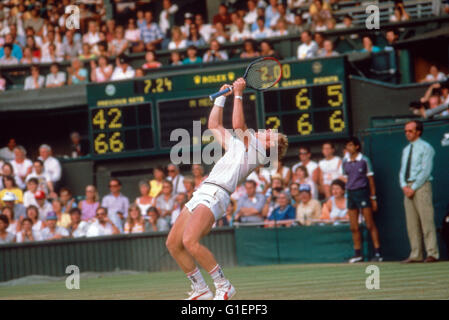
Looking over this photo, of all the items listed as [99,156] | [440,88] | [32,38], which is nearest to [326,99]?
[440,88]

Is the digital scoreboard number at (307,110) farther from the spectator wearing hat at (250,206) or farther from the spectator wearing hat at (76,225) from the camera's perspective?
the spectator wearing hat at (76,225)

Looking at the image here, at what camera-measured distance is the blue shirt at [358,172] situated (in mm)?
14141

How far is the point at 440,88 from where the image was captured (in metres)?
15.7

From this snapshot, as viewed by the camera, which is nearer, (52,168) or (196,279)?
(196,279)

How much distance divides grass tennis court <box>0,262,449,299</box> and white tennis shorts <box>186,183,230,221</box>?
102 cm

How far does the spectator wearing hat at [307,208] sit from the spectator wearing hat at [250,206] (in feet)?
2.78

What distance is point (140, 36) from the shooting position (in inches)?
858

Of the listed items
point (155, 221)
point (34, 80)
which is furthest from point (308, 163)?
point (34, 80)

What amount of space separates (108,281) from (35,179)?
Answer: 544 centimetres

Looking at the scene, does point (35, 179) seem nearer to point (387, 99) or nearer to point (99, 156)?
point (99, 156)

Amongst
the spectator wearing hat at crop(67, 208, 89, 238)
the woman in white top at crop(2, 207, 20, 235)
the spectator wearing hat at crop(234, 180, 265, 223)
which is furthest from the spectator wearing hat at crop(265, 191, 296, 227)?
the woman in white top at crop(2, 207, 20, 235)

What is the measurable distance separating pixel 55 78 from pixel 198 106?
14.3ft

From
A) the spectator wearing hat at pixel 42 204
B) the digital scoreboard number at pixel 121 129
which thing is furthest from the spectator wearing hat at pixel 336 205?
the spectator wearing hat at pixel 42 204

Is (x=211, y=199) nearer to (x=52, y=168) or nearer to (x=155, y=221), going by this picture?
(x=155, y=221)
